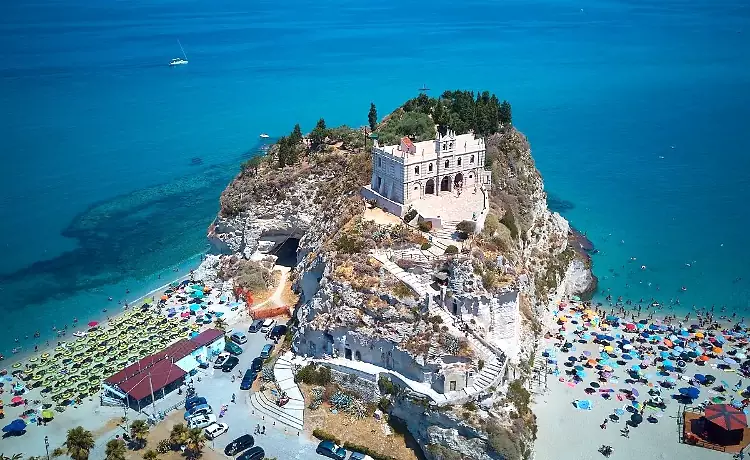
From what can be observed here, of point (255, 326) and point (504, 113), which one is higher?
point (504, 113)

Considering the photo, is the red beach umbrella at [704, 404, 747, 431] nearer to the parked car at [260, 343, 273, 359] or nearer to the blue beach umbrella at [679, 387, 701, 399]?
the blue beach umbrella at [679, 387, 701, 399]

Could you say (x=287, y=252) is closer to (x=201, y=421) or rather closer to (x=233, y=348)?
(x=233, y=348)

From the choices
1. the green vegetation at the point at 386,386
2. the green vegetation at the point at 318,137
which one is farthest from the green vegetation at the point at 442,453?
the green vegetation at the point at 318,137

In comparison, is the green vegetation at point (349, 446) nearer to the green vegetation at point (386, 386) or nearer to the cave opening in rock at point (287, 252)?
the green vegetation at point (386, 386)

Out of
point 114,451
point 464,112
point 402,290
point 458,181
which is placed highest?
point 464,112

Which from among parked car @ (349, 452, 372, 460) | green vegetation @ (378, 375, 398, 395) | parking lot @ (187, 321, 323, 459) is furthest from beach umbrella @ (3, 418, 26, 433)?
green vegetation @ (378, 375, 398, 395)

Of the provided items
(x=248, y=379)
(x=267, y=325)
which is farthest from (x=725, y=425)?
(x=267, y=325)
